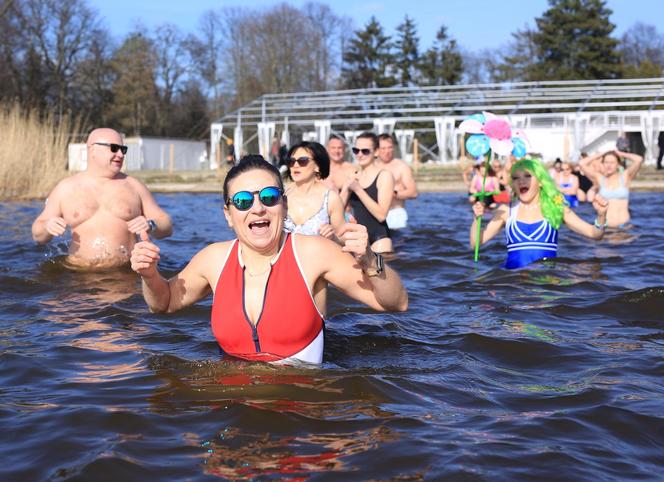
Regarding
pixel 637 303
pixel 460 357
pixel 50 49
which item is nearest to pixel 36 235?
pixel 460 357

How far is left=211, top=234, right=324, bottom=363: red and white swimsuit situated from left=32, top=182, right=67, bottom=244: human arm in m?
2.64

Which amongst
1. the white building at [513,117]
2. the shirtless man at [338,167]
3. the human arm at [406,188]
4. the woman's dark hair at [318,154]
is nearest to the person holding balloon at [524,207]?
the woman's dark hair at [318,154]

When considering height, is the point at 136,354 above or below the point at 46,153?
below

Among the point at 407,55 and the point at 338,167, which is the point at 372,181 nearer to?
the point at 338,167

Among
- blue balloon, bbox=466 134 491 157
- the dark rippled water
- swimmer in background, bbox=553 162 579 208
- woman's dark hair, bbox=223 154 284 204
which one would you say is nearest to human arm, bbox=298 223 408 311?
woman's dark hair, bbox=223 154 284 204

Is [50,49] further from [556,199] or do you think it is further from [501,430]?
[501,430]

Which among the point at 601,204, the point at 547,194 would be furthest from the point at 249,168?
the point at 547,194

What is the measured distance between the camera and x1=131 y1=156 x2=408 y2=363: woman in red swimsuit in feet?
12.8

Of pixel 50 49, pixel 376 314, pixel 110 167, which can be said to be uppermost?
pixel 50 49

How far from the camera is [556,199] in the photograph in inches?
297

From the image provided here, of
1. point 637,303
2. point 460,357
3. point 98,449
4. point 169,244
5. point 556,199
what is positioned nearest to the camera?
point 98,449

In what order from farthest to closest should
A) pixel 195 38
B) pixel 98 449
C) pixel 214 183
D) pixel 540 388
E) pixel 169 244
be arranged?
pixel 195 38, pixel 214 183, pixel 169 244, pixel 540 388, pixel 98 449

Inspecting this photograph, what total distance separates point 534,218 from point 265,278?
14.1 ft

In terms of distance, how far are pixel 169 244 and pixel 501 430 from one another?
8358 mm
